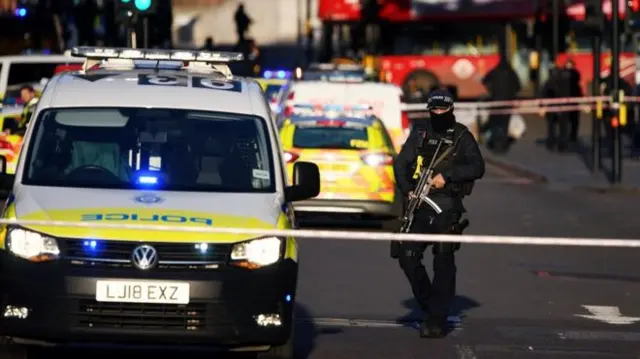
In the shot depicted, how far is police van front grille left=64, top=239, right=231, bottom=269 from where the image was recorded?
959 cm

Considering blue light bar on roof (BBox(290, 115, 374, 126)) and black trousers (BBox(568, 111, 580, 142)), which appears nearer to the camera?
blue light bar on roof (BBox(290, 115, 374, 126))

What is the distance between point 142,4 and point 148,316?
1339 centimetres

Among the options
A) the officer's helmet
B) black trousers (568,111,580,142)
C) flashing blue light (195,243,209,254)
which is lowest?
black trousers (568,111,580,142)

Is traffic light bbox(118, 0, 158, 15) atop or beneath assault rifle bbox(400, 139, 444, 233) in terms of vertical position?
atop

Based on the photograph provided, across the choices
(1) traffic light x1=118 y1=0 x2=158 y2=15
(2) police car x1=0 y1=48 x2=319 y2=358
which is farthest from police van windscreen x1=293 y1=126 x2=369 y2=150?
(2) police car x1=0 y1=48 x2=319 y2=358

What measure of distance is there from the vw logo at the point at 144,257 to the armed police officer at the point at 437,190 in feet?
8.74

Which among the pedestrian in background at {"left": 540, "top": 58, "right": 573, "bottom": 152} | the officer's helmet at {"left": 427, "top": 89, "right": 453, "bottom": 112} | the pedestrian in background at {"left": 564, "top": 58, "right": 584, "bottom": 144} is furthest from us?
the pedestrian in background at {"left": 564, "top": 58, "right": 584, "bottom": 144}

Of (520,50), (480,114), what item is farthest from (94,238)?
(520,50)

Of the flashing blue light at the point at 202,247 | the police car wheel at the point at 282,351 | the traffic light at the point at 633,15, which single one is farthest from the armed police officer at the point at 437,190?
the traffic light at the point at 633,15

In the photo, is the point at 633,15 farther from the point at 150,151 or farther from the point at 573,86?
the point at 150,151

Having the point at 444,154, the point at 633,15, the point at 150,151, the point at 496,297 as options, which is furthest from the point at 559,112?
the point at 150,151

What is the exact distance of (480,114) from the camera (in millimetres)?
36281

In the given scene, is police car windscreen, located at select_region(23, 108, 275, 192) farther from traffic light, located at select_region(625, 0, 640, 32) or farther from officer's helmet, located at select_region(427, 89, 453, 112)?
traffic light, located at select_region(625, 0, 640, 32)

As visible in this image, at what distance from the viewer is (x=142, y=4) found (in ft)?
74.3
